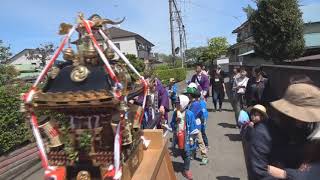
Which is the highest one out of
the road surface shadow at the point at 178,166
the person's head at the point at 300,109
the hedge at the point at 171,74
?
the person's head at the point at 300,109

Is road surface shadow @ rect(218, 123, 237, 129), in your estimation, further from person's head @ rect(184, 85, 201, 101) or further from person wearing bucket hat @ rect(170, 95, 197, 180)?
person wearing bucket hat @ rect(170, 95, 197, 180)

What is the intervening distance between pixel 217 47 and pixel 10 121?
73790 millimetres

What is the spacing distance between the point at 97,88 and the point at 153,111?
19.0 ft

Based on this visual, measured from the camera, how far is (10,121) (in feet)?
26.8

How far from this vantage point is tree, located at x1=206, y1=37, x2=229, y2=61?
78.4 m

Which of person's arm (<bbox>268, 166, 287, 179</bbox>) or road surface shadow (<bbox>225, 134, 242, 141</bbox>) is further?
road surface shadow (<bbox>225, 134, 242, 141</bbox>)

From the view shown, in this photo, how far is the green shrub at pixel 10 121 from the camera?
7.91 metres

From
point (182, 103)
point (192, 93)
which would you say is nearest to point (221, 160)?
point (192, 93)

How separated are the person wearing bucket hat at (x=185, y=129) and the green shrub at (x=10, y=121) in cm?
308

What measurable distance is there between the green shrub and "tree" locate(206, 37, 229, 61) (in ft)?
227

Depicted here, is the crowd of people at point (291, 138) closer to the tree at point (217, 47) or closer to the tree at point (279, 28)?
the tree at point (279, 28)

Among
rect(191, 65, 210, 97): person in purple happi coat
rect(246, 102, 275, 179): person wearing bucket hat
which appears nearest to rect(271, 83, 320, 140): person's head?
rect(246, 102, 275, 179): person wearing bucket hat

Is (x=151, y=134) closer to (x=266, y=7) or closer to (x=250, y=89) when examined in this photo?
(x=250, y=89)

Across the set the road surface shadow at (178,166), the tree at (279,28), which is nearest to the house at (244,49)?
the tree at (279,28)
